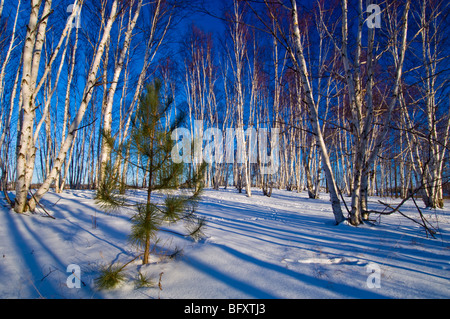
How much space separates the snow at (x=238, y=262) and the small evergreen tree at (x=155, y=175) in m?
0.24

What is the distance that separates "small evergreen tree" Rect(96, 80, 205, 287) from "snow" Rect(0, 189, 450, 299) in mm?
236

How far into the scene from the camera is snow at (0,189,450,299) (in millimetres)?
1459

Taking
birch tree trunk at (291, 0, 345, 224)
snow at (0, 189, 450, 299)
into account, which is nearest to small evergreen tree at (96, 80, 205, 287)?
snow at (0, 189, 450, 299)

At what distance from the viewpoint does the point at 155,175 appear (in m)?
1.96

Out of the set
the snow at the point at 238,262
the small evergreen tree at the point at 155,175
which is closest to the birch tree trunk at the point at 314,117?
the snow at the point at 238,262

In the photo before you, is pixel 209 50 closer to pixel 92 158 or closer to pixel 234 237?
pixel 92 158

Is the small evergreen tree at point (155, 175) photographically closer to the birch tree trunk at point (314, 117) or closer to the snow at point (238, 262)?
the snow at point (238, 262)

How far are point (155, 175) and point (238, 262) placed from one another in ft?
3.93

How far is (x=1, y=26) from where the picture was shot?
23.6 feet

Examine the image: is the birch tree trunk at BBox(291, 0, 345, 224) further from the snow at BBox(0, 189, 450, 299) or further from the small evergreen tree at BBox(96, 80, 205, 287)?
the small evergreen tree at BBox(96, 80, 205, 287)

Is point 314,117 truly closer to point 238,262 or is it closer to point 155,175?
point 238,262

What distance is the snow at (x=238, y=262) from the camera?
57.4 inches
